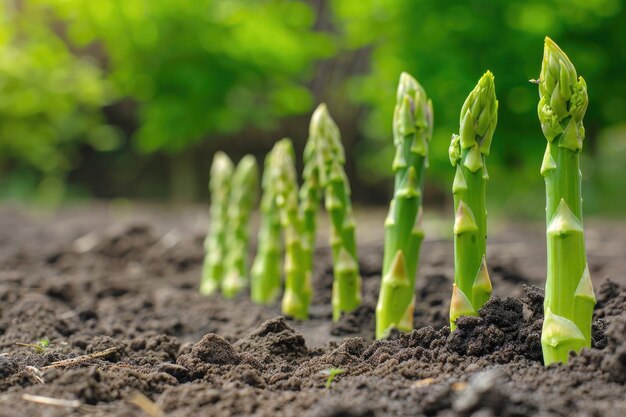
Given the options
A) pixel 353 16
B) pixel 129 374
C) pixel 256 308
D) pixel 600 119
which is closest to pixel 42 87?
pixel 353 16

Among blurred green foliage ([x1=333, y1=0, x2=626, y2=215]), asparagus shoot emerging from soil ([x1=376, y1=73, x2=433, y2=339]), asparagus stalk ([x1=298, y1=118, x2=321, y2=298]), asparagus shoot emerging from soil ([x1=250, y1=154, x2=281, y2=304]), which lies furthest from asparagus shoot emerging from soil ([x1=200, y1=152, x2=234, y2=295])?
blurred green foliage ([x1=333, y1=0, x2=626, y2=215])

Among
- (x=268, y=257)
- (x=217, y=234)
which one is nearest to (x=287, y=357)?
(x=268, y=257)

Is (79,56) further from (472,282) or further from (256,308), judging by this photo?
(472,282)

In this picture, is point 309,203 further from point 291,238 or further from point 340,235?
point 340,235

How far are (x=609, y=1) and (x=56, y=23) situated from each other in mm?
10600

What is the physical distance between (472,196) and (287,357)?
924 millimetres

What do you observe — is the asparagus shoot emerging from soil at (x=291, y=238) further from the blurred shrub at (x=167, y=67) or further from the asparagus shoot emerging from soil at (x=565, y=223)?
the blurred shrub at (x=167, y=67)

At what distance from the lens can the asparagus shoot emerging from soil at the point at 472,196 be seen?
2523 mm

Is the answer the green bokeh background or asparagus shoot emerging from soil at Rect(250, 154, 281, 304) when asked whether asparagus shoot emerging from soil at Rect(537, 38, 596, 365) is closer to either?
asparagus shoot emerging from soil at Rect(250, 154, 281, 304)

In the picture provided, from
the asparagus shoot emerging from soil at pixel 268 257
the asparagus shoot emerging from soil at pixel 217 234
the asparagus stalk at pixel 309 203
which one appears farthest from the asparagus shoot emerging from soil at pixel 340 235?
the asparagus shoot emerging from soil at pixel 217 234

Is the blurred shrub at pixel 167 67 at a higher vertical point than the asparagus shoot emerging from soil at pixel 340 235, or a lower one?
higher

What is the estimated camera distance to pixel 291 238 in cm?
404

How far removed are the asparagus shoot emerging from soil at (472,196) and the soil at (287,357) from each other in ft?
0.26

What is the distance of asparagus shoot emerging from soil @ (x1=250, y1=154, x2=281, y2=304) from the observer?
4473mm
